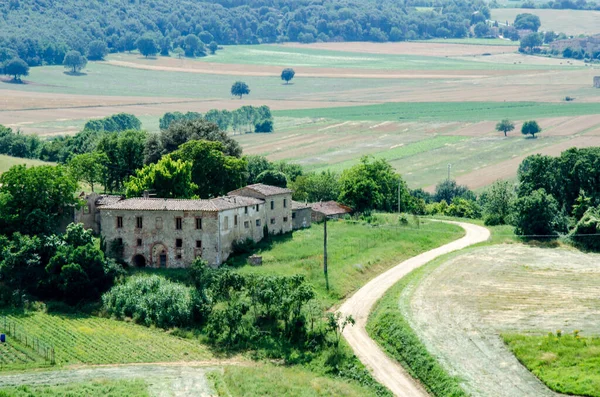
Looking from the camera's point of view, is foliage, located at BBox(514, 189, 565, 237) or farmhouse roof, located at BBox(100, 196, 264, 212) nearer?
farmhouse roof, located at BBox(100, 196, 264, 212)

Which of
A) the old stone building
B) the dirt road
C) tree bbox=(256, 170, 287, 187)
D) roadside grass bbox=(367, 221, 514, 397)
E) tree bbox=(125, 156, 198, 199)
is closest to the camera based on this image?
roadside grass bbox=(367, 221, 514, 397)

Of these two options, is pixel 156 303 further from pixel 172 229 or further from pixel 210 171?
pixel 210 171

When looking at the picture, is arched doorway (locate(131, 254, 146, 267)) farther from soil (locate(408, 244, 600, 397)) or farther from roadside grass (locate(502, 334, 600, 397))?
roadside grass (locate(502, 334, 600, 397))

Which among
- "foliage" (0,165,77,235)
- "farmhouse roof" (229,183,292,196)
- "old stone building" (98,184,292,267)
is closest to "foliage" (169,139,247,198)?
"farmhouse roof" (229,183,292,196)

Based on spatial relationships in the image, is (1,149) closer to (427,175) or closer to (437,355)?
(427,175)

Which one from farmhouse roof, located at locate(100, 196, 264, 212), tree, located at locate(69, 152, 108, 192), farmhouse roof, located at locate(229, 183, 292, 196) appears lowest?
tree, located at locate(69, 152, 108, 192)

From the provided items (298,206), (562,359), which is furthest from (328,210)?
(562,359)

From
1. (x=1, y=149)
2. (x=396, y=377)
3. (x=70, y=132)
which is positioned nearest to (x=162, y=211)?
(x=396, y=377)

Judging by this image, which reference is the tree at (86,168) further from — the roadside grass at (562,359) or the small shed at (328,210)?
the roadside grass at (562,359)

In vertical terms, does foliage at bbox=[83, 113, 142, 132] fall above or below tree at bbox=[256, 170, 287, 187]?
below
